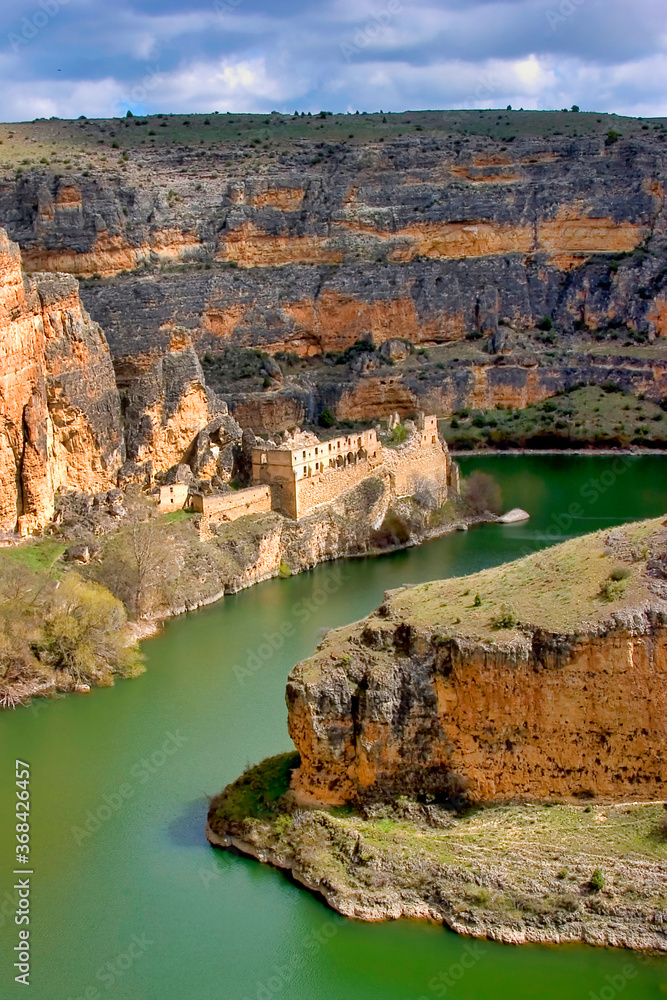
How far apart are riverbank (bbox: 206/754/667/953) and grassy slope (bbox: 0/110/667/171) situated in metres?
46.8

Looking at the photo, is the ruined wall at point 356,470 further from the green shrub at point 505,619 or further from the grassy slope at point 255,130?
the grassy slope at point 255,130

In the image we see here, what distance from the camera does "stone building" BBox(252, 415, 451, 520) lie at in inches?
1395

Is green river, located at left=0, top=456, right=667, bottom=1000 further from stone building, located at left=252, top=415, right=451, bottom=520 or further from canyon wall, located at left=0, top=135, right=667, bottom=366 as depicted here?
canyon wall, located at left=0, top=135, right=667, bottom=366

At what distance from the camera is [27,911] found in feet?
59.9

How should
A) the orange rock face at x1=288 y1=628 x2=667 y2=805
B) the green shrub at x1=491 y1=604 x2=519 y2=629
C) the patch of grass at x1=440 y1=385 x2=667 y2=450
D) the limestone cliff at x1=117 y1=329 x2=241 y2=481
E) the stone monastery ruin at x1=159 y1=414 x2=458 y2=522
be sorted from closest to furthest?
the orange rock face at x1=288 y1=628 x2=667 y2=805, the green shrub at x1=491 y1=604 x2=519 y2=629, the stone monastery ruin at x1=159 y1=414 x2=458 y2=522, the limestone cliff at x1=117 y1=329 x2=241 y2=481, the patch of grass at x1=440 y1=385 x2=667 y2=450

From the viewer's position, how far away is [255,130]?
225 ft

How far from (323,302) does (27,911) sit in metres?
44.0

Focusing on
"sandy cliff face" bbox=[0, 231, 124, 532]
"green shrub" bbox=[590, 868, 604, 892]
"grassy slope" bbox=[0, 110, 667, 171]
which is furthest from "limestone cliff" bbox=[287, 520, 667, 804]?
"grassy slope" bbox=[0, 110, 667, 171]

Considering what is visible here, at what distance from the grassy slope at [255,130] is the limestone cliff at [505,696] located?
45.6 metres

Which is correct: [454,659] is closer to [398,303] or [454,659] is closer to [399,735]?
[399,735]

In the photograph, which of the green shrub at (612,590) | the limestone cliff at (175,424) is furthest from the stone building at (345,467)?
the green shrub at (612,590)

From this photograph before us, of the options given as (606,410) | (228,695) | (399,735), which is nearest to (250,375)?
(606,410)

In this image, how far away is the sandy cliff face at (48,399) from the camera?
103ft

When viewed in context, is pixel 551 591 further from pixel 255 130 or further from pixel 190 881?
pixel 255 130
